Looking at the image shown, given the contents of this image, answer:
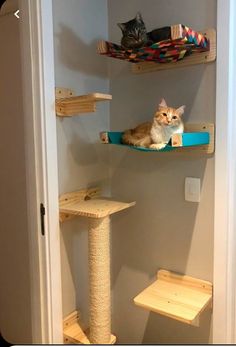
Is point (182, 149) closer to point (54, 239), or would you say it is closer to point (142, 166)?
point (142, 166)

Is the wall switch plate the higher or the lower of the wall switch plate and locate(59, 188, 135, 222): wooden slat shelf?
the higher

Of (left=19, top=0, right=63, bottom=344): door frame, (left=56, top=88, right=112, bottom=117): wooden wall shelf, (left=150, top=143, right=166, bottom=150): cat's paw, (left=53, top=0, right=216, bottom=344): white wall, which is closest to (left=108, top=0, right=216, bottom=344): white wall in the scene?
(left=53, top=0, right=216, bottom=344): white wall

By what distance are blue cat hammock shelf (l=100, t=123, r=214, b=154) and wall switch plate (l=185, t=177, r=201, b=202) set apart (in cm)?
15

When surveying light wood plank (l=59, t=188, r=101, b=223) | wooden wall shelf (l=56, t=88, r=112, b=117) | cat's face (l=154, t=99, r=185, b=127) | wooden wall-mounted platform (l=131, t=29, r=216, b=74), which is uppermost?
wooden wall-mounted platform (l=131, t=29, r=216, b=74)

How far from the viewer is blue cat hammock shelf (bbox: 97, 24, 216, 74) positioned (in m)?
1.19

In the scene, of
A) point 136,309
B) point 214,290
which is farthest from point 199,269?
point 136,309

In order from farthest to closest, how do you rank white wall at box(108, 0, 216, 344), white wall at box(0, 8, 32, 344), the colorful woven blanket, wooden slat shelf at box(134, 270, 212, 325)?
white wall at box(0, 8, 32, 344) → white wall at box(108, 0, 216, 344) → wooden slat shelf at box(134, 270, 212, 325) → the colorful woven blanket

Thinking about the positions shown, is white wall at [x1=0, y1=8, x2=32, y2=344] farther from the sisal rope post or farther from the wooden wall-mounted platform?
the wooden wall-mounted platform

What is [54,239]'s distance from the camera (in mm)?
1430

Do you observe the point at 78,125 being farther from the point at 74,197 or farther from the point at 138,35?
the point at 138,35

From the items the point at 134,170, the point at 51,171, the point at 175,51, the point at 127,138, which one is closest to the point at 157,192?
the point at 134,170

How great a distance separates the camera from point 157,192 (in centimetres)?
161

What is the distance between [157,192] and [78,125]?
54cm

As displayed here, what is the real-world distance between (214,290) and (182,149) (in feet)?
2.23
